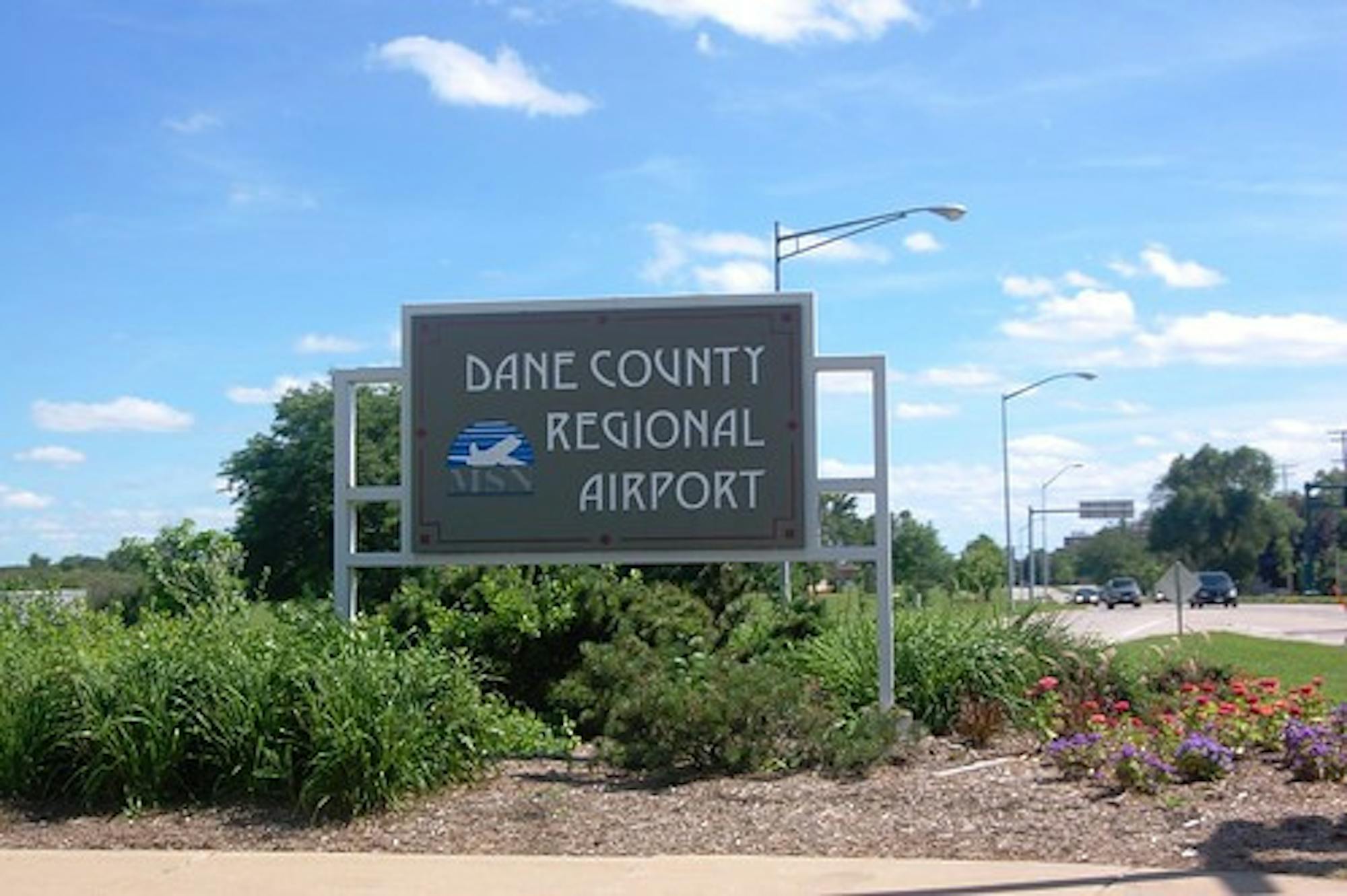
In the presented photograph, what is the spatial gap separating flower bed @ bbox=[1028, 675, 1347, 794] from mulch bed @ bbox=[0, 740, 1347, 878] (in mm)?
140

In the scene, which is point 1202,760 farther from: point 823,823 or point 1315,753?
point 823,823

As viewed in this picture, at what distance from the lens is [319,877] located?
830 centimetres

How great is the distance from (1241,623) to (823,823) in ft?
139

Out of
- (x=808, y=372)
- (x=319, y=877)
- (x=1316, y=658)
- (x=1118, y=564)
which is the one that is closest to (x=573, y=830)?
(x=319, y=877)

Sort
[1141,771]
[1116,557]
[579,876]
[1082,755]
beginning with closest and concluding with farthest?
1. [579,876]
2. [1141,771]
3. [1082,755]
4. [1116,557]

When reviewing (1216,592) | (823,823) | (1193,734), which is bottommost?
(823,823)

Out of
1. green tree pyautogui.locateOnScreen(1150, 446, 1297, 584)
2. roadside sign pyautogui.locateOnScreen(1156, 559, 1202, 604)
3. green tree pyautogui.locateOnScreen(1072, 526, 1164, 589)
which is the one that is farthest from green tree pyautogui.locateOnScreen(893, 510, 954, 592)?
green tree pyautogui.locateOnScreen(1150, 446, 1297, 584)

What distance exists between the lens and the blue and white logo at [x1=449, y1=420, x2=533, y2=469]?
12.7 meters

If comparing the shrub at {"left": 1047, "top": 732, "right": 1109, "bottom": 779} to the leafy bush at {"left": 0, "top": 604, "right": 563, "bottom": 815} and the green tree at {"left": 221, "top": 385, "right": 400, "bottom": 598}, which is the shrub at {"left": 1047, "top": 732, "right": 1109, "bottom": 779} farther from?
the green tree at {"left": 221, "top": 385, "right": 400, "bottom": 598}

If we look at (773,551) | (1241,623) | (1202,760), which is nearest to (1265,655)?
(773,551)

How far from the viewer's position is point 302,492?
1156 inches

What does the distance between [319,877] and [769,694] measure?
359 cm

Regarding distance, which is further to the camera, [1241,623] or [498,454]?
[1241,623]

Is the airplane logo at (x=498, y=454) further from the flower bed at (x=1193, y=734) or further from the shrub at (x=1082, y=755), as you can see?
the shrub at (x=1082, y=755)
